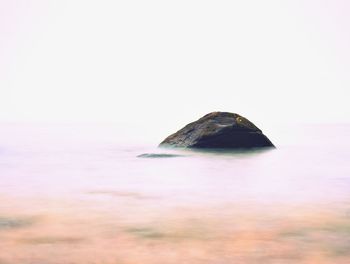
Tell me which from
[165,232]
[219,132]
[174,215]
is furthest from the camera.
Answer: [219,132]

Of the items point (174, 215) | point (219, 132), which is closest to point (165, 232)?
point (174, 215)

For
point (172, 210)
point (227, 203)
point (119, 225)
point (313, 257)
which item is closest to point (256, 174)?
point (227, 203)

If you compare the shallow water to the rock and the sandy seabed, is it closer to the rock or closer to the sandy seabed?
the sandy seabed

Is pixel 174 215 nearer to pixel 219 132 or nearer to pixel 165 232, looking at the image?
pixel 165 232

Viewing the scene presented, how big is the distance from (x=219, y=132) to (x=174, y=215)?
17260mm

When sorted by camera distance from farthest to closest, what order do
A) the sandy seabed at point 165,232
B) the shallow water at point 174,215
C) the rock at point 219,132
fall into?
the rock at point 219,132
the shallow water at point 174,215
the sandy seabed at point 165,232

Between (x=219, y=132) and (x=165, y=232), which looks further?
(x=219, y=132)

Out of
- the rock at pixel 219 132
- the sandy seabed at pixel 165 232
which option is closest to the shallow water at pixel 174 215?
the sandy seabed at pixel 165 232

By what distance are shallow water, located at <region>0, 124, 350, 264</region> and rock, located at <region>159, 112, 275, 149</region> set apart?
6733mm

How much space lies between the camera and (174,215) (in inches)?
408

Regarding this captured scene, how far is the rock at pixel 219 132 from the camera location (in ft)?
89.5

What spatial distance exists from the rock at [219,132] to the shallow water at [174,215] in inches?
265

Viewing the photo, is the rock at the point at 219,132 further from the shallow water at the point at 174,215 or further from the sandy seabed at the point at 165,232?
the sandy seabed at the point at 165,232

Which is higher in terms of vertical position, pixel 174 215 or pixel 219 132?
pixel 219 132
